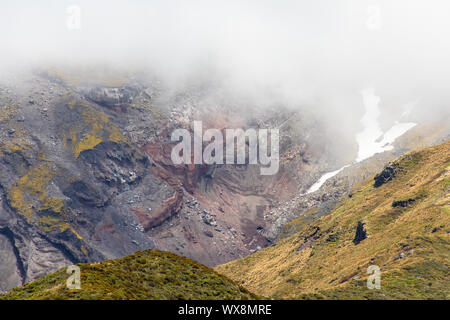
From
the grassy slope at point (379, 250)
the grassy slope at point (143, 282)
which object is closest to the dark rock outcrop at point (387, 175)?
the grassy slope at point (379, 250)

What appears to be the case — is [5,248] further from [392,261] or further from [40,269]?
[392,261]

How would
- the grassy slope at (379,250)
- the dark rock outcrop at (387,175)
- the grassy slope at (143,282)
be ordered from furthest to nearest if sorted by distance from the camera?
the dark rock outcrop at (387,175) < the grassy slope at (379,250) < the grassy slope at (143,282)

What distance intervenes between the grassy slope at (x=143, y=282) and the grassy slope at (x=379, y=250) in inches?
717

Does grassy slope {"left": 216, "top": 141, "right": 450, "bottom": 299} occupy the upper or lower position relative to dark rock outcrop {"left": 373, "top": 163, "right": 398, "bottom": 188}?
lower

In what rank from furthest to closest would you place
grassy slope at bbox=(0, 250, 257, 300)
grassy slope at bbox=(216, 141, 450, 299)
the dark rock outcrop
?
1. the dark rock outcrop
2. grassy slope at bbox=(216, 141, 450, 299)
3. grassy slope at bbox=(0, 250, 257, 300)

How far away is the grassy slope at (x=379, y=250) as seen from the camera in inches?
3113

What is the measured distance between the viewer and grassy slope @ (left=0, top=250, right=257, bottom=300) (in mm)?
49531

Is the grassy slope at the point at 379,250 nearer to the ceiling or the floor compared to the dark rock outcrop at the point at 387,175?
nearer to the floor

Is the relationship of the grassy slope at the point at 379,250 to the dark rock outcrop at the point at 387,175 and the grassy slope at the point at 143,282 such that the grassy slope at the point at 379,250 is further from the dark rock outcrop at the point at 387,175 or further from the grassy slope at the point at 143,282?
the grassy slope at the point at 143,282

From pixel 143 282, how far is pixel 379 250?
59.7 m

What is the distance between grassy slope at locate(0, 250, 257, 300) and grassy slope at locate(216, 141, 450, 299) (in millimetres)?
18222

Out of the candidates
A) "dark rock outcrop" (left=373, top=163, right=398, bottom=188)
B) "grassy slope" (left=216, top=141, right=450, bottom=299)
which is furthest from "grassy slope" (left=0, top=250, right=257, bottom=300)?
"dark rock outcrop" (left=373, top=163, right=398, bottom=188)

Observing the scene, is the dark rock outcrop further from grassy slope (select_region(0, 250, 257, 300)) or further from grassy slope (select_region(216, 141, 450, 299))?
grassy slope (select_region(0, 250, 257, 300))
